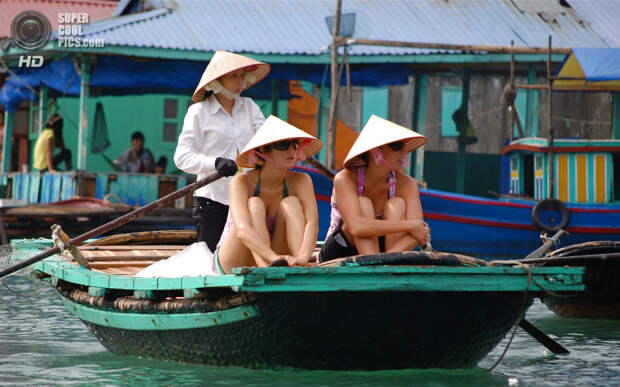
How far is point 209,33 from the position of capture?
1377 centimetres

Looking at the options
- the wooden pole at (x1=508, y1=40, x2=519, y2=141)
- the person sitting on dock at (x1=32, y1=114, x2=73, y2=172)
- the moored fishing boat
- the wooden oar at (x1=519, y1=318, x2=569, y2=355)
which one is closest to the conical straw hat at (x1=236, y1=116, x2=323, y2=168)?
the wooden oar at (x1=519, y1=318, x2=569, y2=355)

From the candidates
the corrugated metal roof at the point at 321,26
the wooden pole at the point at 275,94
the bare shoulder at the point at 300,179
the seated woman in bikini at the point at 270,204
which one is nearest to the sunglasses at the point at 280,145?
the seated woman in bikini at the point at 270,204

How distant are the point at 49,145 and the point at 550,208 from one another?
23.9 ft

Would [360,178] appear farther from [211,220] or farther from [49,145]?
[49,145]

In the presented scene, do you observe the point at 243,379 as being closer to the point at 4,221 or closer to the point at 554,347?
the point at 554,347

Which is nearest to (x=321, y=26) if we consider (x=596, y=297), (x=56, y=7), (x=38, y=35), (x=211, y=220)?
(x=38, y=35)

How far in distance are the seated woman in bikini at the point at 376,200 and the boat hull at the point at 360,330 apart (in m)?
0.48

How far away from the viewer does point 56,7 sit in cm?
2047

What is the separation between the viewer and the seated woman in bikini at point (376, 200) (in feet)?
16.8

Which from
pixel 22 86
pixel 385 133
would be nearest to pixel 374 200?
pixel 385 133

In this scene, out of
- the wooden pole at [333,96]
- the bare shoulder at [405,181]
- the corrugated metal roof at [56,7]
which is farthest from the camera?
the corrugated metal roof at [56,7]

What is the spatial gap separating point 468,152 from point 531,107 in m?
2.34

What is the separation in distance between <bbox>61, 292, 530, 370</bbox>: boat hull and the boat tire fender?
679 centimetres

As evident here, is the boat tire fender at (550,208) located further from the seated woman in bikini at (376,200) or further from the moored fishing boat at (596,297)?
the seated woman in bikini at (376,200)
